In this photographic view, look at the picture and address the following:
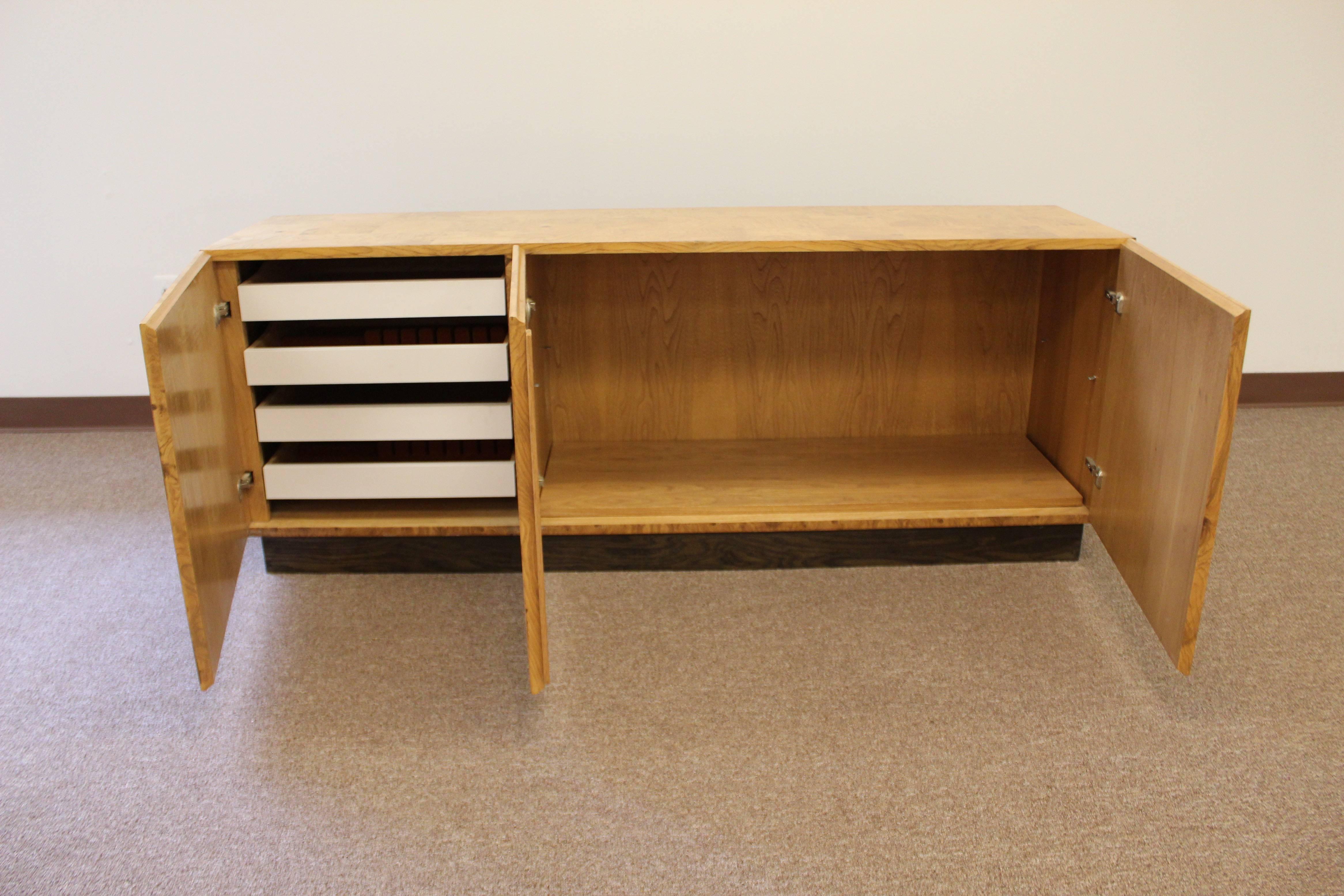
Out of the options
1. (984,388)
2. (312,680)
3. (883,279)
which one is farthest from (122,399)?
(984,388)

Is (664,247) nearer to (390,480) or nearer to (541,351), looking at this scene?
(541,351)

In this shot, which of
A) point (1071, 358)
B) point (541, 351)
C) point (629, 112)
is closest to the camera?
point (1071, 358)

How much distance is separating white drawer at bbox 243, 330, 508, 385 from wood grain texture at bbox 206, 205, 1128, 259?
0.18 metres

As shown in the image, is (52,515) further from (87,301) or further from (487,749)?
(487,749)

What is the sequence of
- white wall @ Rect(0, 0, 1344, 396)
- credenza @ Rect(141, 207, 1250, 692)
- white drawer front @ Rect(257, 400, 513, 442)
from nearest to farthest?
credenza @ Rect(141, 207, 1250, 692) < white drawer front @ Rect(257, 400, 513, 442) < white wall @ Rect(0, 0, 1344, 396)

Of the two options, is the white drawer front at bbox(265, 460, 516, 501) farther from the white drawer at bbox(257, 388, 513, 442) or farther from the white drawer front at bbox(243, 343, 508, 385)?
the white drawer front at bbox(243, 343, 508, 385)

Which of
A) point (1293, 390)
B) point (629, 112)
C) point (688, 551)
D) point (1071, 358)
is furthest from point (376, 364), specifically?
point (1293, 390)

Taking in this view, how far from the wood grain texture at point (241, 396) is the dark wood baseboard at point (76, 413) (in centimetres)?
118

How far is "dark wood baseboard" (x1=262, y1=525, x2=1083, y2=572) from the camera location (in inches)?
86.0

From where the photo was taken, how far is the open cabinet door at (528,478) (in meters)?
1.56

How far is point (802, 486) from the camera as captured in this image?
7.32 ft

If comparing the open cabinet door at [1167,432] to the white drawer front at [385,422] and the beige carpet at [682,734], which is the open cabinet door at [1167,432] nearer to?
the beige carpet at [682,734]

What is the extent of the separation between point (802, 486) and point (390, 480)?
856 millimetres

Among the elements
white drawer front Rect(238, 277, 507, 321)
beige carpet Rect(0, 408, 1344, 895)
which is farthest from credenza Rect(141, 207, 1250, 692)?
beige carpet Rect(0, 408, 1344, 895)
